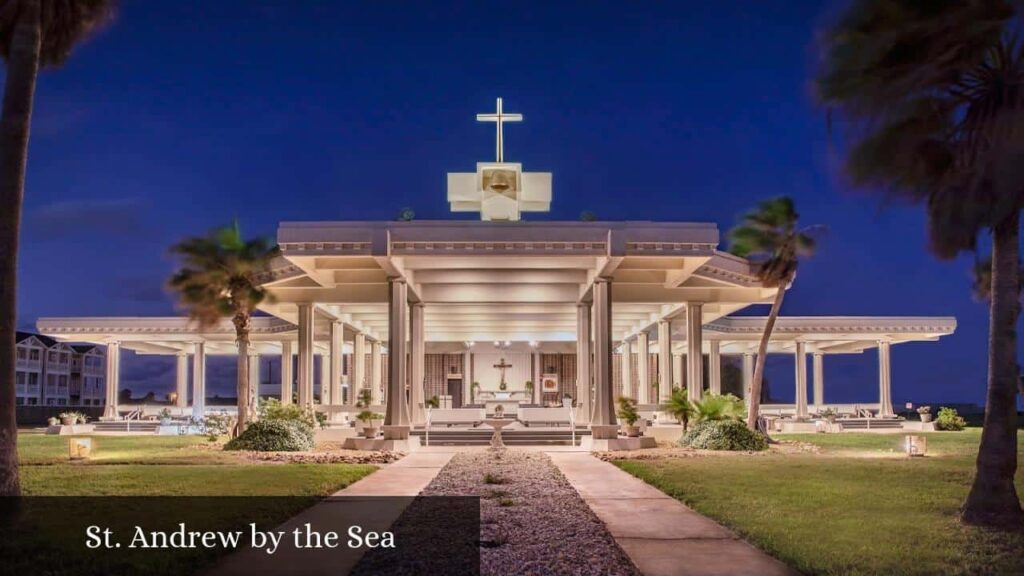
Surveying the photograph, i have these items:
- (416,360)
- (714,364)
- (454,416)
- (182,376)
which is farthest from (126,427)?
(714,364)

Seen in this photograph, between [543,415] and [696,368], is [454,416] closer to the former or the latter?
[543,415]

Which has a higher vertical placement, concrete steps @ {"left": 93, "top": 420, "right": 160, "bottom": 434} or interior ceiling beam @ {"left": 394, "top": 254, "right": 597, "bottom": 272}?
interior ceiling beam @ {"left": 394, "top": 254, "right": 597, "bottom": 272}

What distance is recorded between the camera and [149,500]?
12.4 metres

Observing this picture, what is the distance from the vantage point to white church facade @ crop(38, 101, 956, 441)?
22422mm

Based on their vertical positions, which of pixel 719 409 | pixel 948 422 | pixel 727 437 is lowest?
pixel 948 422

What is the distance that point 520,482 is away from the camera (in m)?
15.0

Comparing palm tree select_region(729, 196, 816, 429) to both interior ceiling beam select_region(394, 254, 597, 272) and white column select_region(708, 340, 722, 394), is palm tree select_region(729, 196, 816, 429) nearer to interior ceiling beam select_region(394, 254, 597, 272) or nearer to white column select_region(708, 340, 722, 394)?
interior ceiling beam select_region(394, 254, 597, 272)

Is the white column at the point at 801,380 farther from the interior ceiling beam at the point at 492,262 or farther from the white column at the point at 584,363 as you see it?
the interior ceiling beam at the point at 492,262

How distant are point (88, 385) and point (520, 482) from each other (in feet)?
261

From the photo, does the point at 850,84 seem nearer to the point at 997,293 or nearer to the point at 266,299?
the point at 997,293

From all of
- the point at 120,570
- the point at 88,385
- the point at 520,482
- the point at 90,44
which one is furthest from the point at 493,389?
the point at 88,385

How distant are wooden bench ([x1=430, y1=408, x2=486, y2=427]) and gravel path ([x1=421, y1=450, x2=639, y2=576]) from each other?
972cm
